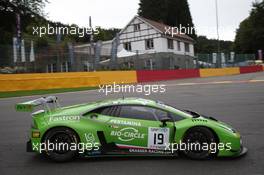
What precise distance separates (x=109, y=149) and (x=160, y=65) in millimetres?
30983

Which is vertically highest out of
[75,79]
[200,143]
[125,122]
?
[75,79]

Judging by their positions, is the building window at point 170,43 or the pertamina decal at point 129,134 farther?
the building window at point 170,43

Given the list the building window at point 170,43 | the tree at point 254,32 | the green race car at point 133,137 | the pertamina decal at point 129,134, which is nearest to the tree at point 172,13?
the tree at point 254,32

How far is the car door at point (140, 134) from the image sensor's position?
739 centimetres

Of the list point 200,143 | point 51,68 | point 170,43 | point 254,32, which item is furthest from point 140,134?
point 254,32

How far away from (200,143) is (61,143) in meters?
2.34

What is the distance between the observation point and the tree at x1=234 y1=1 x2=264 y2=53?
87750 mm

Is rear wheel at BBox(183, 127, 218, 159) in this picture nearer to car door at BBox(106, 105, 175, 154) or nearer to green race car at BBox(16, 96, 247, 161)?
green race car at BBox(16, 96, 247, 161)

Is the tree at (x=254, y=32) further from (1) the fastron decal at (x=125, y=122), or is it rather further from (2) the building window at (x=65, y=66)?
(1) the fastron decal at (x=125, y=122)

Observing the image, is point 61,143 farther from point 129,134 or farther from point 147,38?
→ point 147,38

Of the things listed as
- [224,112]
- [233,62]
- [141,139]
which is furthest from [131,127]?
[233,62]

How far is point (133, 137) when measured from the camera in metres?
7.41

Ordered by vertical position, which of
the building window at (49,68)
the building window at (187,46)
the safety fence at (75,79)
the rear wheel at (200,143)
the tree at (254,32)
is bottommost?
the rear wheel at (200,143)

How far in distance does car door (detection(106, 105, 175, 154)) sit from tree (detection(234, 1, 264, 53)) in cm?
8397
